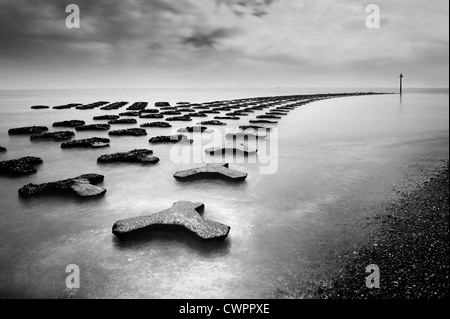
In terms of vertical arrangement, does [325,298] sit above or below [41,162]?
below

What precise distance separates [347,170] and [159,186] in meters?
2.50

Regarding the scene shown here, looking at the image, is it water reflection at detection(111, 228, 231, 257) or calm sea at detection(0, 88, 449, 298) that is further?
water reflection at detection(111, 228, 231, 257)

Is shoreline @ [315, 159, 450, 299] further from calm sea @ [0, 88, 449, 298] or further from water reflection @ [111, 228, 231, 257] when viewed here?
water reflection @ [111, 228, 231, 257]

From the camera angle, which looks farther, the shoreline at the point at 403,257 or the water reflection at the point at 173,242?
the water reflection at the point at 173,242

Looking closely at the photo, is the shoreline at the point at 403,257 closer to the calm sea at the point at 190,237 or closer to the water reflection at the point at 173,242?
the calm sea at the point at 190,237

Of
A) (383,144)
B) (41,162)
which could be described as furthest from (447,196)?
(41,162)

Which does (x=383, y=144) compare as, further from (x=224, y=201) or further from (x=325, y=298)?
(x=325, y=298)

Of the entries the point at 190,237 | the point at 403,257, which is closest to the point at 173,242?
the point at 190,237

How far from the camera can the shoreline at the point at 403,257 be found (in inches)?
68.9

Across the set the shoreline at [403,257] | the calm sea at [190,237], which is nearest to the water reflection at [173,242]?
the calm sea at [190,237]

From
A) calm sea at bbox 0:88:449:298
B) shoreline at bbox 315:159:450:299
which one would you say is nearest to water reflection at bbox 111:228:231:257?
calm sea at bbox 0:88:449:298

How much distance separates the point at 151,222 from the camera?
2.38 meters

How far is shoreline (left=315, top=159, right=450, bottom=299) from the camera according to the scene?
175 centimetres
